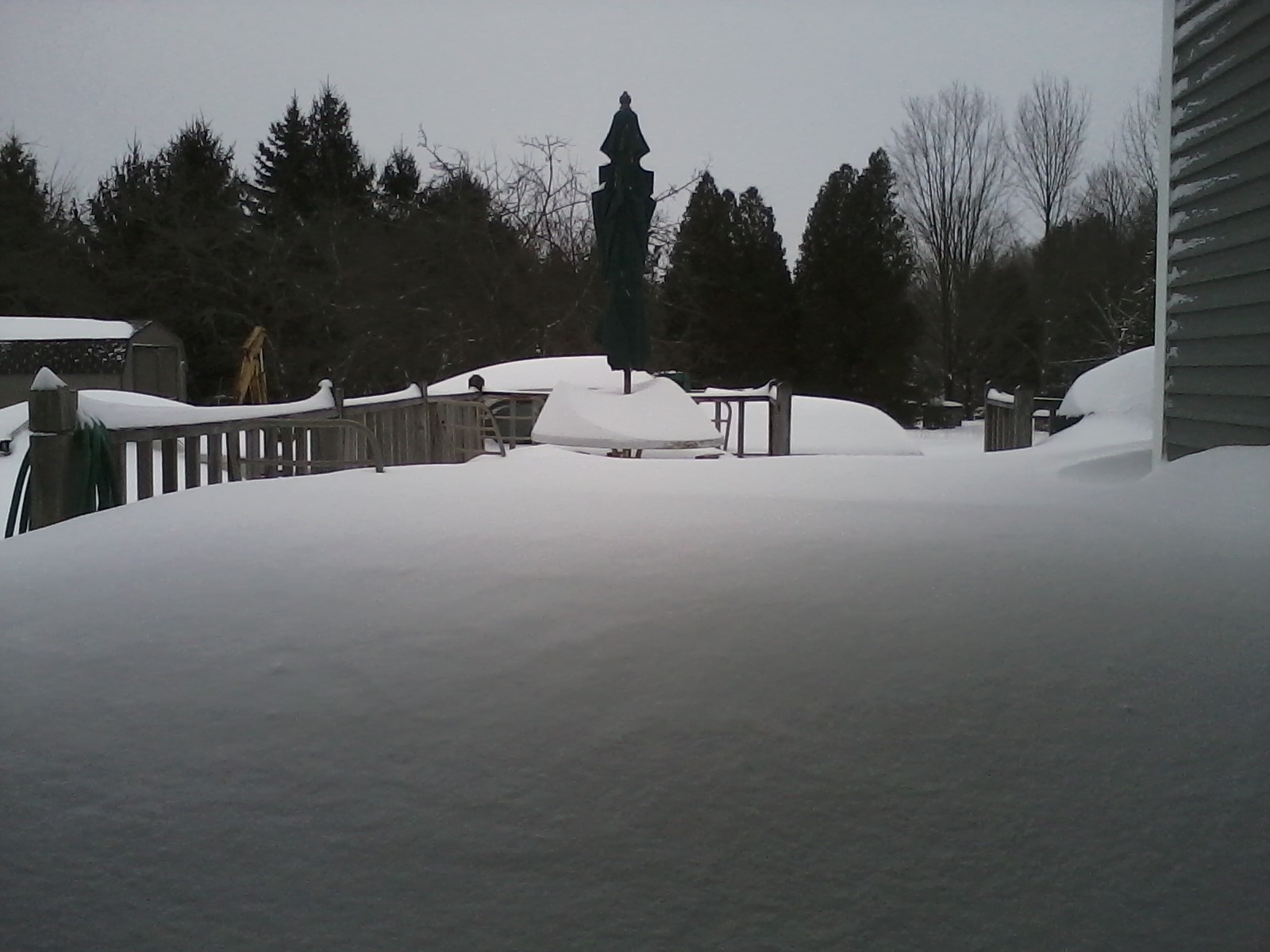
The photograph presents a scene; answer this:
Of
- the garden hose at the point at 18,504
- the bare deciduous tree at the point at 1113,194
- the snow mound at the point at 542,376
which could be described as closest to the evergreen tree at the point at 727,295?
the bare deciduous tree at the point at 1113,194

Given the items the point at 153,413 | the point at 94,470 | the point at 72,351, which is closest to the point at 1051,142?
the point at 72,351

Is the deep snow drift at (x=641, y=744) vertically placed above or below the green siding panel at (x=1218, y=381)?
below

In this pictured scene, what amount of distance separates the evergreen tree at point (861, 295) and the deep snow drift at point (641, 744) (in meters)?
16.8

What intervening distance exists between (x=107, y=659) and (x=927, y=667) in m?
1.22

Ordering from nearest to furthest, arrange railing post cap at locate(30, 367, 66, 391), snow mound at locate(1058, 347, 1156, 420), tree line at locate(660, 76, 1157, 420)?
railing post cap at locate(30, 367, 66, 391), snow mound at locate(1058, 347, 1156, 420), tree line at locate(660, 76, 1157, 420)

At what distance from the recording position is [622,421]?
20.9 feet

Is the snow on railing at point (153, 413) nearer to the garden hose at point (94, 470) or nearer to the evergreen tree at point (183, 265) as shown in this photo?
the garden hose at point (94, 470)

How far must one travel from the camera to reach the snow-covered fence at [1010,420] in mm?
6621

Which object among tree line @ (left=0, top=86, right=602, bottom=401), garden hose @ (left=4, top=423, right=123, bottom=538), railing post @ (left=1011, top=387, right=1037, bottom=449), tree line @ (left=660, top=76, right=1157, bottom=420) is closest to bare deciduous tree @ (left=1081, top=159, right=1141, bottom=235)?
tree line @ (left=660, top=76, right=1157, bottom=420)

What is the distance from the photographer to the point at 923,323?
62.2 feet

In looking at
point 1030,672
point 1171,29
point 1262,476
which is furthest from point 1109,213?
point 1030,672

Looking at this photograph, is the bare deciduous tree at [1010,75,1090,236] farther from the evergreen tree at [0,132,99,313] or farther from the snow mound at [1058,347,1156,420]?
the evergreen tree at [0,132,99,313]

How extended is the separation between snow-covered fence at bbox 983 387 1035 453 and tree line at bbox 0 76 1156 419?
9.01 metres

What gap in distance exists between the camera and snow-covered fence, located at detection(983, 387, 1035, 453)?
21.7 ft
